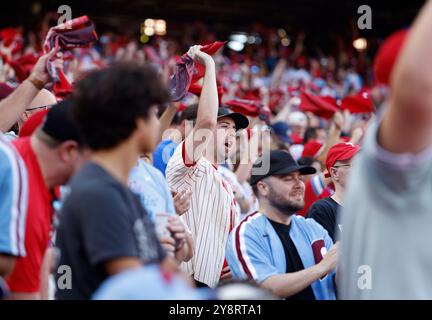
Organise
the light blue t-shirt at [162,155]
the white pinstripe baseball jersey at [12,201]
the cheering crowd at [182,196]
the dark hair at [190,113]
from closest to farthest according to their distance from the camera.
Answer: the cheering crowd at [182,196] < the white pinstripe baseball jersey at [12,201] < the light blue t-shirt at [162,155] < the dark hair at [190,113]

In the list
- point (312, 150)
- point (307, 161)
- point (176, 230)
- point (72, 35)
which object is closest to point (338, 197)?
point (72, 35)

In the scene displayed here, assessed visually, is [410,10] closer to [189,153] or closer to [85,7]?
[85,7]

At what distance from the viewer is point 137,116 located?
2615mm

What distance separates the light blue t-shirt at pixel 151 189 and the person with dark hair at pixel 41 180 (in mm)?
370

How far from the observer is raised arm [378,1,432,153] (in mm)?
2010

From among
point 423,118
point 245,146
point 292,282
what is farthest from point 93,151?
point 245,146

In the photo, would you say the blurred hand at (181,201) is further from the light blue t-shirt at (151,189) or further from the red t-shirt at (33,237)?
the red t-shirt at (33,237)

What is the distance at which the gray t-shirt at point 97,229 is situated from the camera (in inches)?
98.7

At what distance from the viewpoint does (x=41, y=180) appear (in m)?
3.24

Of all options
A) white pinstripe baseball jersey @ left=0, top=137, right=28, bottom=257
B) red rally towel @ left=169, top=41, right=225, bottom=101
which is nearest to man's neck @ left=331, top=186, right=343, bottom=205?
red rally towel @ left=169, top=41, right=225, bottom=101

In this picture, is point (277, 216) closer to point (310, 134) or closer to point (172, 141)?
point (172, 141)

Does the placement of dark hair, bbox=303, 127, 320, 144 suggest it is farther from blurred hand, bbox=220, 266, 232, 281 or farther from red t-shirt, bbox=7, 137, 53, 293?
red t-shirt, bbox=7, 137, 53, 293

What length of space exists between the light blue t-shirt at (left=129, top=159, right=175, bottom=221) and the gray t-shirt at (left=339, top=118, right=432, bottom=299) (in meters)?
1.26

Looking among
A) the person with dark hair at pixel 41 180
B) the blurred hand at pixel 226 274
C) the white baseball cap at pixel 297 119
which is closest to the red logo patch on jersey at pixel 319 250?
the blurred hand at pixel 226 274
